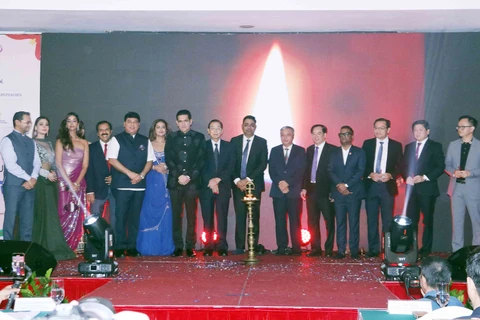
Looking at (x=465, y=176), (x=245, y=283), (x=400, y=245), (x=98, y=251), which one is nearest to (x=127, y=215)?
(x=98, y=251)

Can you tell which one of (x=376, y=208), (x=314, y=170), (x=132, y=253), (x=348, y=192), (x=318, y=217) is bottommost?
(x=132, y=253)

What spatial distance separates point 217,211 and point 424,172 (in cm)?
216

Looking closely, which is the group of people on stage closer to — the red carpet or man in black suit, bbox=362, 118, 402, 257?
man in black suit, bbox=362, 118, 402, 257

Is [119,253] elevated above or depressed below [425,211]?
below

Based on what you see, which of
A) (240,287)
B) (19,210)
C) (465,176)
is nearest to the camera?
(240,287)

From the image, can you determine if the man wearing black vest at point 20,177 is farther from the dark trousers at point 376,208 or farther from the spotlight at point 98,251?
the dark trousers at point 376,208

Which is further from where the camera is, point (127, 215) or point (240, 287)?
point (127, 215)

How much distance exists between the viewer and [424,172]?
314 inches

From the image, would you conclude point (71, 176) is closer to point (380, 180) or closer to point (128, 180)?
point (128, 180)

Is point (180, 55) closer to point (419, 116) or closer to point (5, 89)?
point (5, 89)

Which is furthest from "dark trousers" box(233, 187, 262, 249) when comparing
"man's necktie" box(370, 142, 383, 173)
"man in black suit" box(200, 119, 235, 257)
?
"man's necktie" box(370, 142, 383, 173)

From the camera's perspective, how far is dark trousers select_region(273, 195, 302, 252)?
8.12 meters

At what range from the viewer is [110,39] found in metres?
9.04

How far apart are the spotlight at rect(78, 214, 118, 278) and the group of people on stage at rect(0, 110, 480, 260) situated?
1258 millimetres
